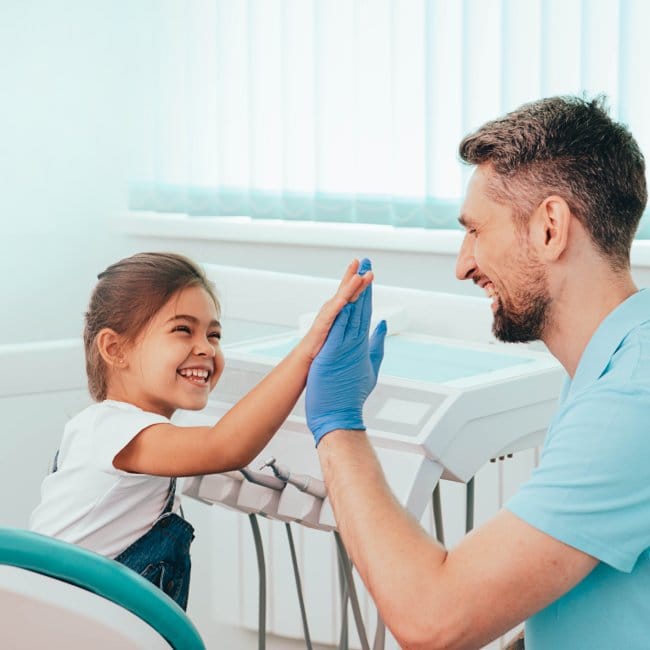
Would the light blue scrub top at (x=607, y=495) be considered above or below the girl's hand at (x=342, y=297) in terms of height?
below

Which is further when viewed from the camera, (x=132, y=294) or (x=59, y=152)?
(x=59, y=152)

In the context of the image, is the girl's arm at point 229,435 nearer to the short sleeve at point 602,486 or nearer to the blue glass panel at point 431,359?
the blue glass panel at point 431,359

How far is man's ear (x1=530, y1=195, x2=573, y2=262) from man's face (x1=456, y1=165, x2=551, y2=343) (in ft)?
0.04

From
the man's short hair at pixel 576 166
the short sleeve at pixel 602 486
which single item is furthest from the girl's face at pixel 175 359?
the short sleeve at pixel 602 486

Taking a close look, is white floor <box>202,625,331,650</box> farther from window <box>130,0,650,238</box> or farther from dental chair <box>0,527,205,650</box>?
dental chair <box>0,527,205,650</box>

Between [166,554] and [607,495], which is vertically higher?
[607,495]

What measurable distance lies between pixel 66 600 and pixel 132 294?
0.64 meters

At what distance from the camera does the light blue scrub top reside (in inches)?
37.7

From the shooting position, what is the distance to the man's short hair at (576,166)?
3.67ft

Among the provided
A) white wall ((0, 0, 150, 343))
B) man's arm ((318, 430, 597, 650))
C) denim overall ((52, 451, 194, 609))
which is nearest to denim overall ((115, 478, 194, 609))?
denim overall ((52, 451, 194, 609))

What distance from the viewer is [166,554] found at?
4.77 ft

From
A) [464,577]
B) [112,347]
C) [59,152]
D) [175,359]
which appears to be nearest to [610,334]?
[464,577]

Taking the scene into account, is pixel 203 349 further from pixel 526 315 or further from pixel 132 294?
pixel 526 315

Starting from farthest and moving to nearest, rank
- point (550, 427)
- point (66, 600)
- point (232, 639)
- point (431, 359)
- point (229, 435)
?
1. point (232, 639)
2. point (431, 359)
3. point (229, 435)
4. point (550, 427)
5. point (66, 600)
